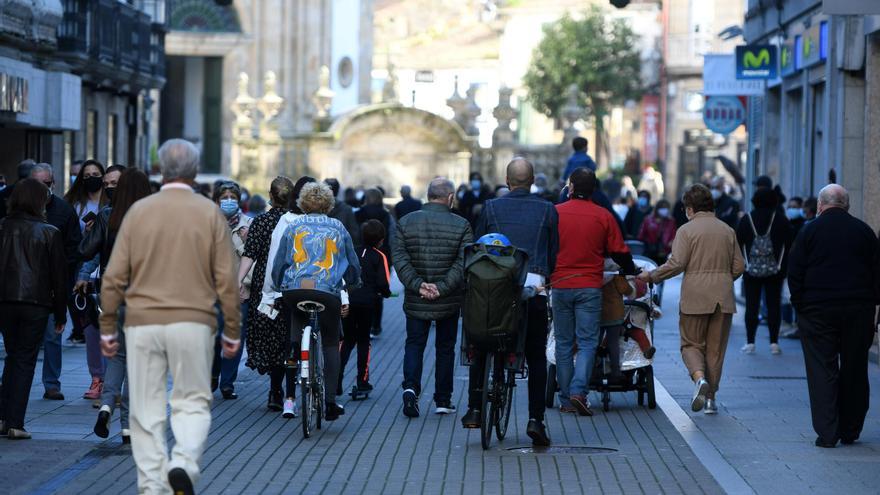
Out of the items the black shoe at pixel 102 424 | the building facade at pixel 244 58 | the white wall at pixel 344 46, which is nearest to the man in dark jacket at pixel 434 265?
the black shoe at pixel 102 424

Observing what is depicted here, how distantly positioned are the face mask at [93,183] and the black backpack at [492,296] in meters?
4.86

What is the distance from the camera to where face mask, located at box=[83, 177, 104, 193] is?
598 inches

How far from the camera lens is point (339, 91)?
5731 centimetres

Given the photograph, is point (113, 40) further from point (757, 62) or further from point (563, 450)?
point (563, 450)

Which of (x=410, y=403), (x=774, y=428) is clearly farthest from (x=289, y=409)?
(x=774, y=428)

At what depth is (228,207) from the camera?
14555 millimetres

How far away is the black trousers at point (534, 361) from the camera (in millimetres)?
11703

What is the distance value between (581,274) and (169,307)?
527 centimetres

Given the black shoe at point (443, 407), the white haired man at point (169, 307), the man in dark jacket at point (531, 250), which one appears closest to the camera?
the white haired man at point (169, 307)

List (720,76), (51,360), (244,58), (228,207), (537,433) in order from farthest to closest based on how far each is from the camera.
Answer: (244,58) < (720,76) < (228,207) < (51,360) < (537,433)

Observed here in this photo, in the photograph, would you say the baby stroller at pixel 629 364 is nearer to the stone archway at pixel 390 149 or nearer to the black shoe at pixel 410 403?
the black shoe at pixel 410 403

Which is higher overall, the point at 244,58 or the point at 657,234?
the point at 244,58

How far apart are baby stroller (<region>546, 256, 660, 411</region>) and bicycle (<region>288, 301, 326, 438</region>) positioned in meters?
2.01

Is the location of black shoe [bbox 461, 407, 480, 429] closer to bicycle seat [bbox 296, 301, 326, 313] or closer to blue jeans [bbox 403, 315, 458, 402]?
bicycle seat [bbox 296, 301, 326, 313]
